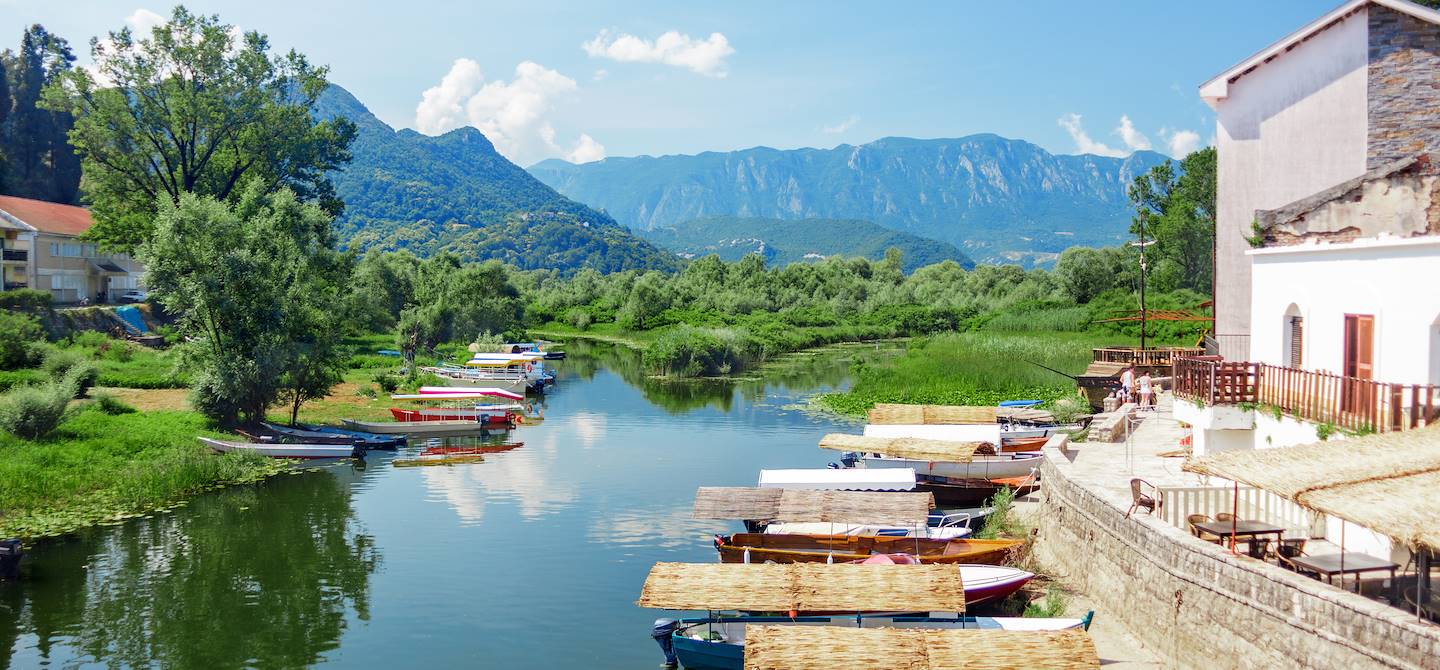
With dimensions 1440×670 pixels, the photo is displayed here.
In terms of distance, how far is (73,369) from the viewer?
121ft

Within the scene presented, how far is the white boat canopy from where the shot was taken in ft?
83.3

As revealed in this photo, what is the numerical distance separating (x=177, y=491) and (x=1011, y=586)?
23.6 metres

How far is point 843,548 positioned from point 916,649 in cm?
779

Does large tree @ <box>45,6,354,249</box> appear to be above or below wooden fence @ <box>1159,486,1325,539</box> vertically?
above

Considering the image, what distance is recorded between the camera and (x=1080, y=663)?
14.3 meters

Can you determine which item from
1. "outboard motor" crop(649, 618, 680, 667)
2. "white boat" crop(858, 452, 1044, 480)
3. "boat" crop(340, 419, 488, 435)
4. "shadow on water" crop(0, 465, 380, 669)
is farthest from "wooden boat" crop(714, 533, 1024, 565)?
"boat" crop(340, 419, 488, 435)

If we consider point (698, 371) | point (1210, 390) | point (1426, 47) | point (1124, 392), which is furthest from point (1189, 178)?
point (1210, 390)

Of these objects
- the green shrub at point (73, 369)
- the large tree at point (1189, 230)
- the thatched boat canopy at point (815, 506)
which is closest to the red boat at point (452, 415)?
the green shrub at point (73, 369)

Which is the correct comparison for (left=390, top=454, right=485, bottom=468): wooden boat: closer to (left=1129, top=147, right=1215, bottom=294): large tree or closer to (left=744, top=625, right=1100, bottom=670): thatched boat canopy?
(left=744, top=625, right=1100, bottom=670): thatched boat canopy

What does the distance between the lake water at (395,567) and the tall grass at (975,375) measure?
1038cm

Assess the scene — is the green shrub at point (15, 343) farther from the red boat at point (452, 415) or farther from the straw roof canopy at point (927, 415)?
the straw roof canopy at point (927, 415)

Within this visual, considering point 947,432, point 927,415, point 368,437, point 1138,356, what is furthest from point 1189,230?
point 368,437

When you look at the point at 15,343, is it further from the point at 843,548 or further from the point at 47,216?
the point at 843,548

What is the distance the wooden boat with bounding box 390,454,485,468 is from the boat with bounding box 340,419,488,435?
3701 millimetres
